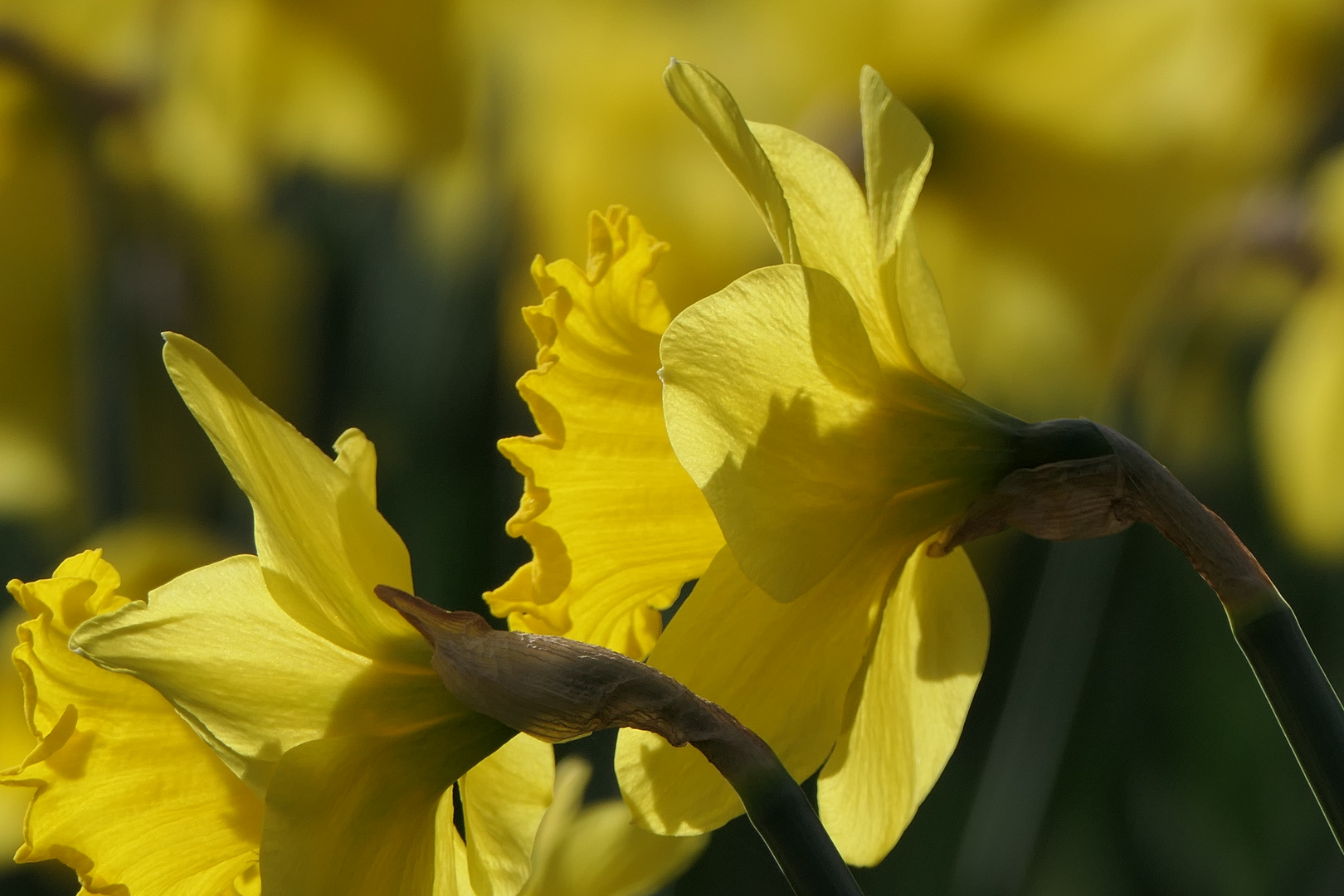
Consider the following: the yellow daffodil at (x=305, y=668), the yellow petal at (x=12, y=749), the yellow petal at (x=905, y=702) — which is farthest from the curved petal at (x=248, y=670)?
the yellow petal at (x=12, y=749)

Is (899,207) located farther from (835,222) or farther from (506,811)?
(506,811)

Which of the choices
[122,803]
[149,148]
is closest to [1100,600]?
[122,803]

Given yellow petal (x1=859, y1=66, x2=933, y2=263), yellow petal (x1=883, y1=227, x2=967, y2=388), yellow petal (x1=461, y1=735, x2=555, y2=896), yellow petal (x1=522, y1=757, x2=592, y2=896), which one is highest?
yellow petal (x1=859, y1=66, x2=933, y2=263)

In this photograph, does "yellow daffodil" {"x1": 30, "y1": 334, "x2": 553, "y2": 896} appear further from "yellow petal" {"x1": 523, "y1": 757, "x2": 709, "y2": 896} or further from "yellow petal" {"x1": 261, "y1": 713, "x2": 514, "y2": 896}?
"yellow petal" {"x1": 523, "y1": 757, "x2": 709, "y2": 896}

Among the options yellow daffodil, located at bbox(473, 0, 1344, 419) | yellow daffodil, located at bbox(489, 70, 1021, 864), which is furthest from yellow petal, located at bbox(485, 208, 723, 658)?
yellow daffodil, located at bbox(473, 0, 1344, 419)

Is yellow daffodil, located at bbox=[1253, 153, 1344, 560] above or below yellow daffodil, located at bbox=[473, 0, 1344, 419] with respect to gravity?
below
